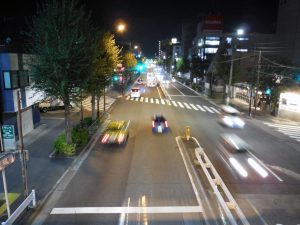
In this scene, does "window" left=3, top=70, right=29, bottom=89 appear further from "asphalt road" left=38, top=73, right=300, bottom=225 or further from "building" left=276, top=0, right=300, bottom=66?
"building" left=276, top=0, right=300, bottom=66

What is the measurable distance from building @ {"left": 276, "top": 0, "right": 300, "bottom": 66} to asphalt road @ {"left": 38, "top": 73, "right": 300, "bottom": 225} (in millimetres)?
56883

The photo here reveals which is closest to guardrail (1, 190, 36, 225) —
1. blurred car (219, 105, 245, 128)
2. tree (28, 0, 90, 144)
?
tree (28, 0, 90, 144)

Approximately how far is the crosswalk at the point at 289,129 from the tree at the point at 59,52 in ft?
64.5

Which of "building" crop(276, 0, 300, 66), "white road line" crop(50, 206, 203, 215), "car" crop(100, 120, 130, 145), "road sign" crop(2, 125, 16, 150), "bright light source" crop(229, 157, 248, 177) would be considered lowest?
"white road line" crop(50, 206, 203, 215)

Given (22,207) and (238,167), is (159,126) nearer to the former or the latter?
(238,167)

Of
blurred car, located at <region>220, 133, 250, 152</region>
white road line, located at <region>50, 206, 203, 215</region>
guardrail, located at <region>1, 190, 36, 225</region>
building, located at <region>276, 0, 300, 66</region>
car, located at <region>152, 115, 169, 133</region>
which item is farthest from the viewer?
building, located at <region>276, 0, 300, 66</region>

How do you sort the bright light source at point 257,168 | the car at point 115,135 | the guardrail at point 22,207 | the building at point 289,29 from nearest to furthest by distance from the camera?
the guardrail at point 22,207
the bright light source at point 257,168
the car at point 115,135
the building at point 289,29

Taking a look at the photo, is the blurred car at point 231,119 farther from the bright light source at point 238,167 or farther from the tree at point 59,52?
the tree at point 59,52

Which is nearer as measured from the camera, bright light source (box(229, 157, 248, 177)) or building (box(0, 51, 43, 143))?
bright light source (box(229, 157, 248, 177))

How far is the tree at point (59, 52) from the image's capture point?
56.7 feet

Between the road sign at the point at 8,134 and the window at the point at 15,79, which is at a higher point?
the window at the point at 15,79

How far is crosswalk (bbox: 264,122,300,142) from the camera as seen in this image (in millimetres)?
25994

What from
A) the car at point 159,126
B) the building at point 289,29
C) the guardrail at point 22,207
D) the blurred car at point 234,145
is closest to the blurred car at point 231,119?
the blurred car at point 234,145

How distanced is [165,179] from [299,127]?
20473 mm
